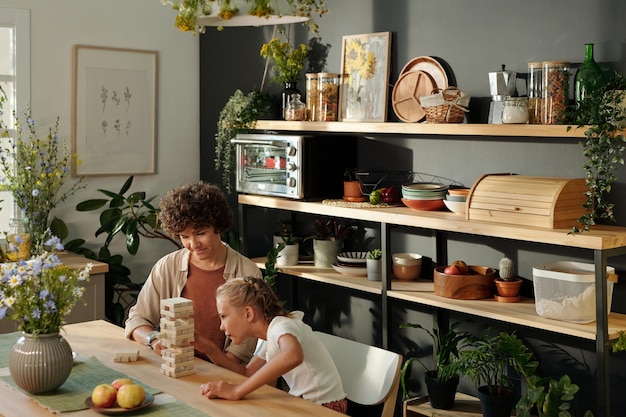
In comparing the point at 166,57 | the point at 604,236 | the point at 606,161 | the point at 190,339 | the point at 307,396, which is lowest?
the point at 307,396

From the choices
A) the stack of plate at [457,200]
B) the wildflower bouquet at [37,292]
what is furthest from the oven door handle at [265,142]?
the wildflower bouquet at [37,292]

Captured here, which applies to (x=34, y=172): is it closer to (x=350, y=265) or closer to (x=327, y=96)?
(x=327, y=96)

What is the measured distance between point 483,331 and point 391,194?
2.59 feet

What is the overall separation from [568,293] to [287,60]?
2135 mm

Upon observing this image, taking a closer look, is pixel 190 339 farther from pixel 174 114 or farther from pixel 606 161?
pixel 174 114

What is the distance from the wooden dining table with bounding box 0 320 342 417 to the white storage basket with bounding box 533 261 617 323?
1292mm

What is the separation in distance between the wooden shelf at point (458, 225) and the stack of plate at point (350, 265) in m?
0.27

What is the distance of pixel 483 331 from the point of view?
406 centimetres

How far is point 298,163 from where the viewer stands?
4469 millimetres

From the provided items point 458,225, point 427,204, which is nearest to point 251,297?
point 458,225

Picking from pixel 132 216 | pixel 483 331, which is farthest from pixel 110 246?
pixel 483 331

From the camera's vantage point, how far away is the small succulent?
12.6 ft

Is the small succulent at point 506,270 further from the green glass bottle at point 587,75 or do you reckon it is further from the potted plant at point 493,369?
the green glass bottle at point 587,75

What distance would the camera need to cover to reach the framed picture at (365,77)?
4.41 m
